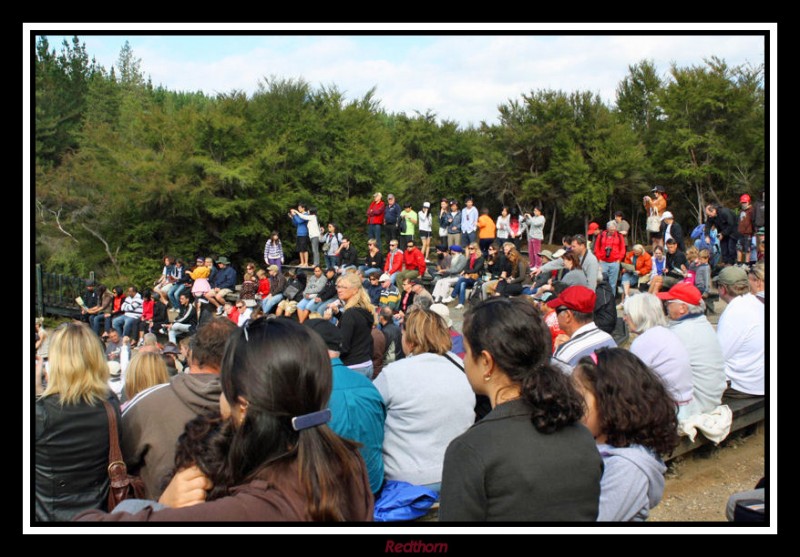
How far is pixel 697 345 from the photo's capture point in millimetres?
5004

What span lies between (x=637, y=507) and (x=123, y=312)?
42.0 ft

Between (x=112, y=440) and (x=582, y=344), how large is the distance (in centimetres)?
298

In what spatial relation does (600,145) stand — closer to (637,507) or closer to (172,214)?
(172,214)

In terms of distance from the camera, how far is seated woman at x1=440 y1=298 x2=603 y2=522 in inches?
75.0

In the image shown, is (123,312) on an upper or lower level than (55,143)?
lower

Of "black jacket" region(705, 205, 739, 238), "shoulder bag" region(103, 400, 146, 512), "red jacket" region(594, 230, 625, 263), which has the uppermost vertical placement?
"black jacket" region(705, 205, 739, 238)

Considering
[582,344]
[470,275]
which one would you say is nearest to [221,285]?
[470,275]

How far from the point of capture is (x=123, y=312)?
44.8 ft

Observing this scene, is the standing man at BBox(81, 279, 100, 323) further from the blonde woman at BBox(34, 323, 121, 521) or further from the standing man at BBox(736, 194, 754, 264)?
the standing man at BBox(736, 194, 754, 264)

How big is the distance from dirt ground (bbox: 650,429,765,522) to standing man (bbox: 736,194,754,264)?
767cm

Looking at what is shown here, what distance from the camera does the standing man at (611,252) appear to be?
11711 mm

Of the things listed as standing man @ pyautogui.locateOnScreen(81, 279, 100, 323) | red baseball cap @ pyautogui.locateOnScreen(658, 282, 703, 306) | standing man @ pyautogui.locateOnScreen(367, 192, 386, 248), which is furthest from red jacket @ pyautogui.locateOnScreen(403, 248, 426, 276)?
red baseball cap @ pyautogui.locateOnScreen(658, 282, 703, 306)

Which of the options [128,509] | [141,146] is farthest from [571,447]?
[141,146]
